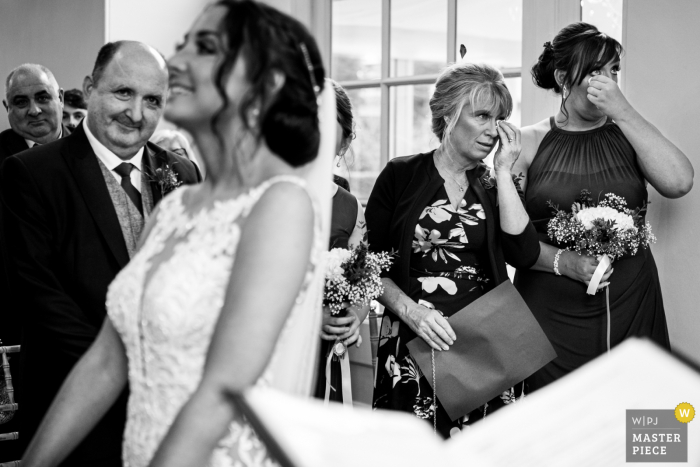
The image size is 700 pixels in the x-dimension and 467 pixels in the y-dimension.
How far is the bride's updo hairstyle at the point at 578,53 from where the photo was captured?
2.82 meters

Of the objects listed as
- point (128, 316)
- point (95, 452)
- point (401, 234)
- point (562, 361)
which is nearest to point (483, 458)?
point (128, 316)

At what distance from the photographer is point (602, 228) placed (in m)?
2.61

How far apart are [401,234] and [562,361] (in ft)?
2.70

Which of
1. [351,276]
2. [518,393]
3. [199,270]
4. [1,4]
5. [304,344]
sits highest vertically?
[1,4]

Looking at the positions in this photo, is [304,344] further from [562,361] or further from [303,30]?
[562,361]

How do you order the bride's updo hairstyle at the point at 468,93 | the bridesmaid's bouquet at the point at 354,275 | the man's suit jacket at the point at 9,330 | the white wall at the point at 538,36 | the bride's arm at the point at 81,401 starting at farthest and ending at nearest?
the white wall at the point at 538,36, the man's suit jacket at the point at 9,330, the bride's updo hairstyle at the point at 468,93, the bridesmaid's bouquet at the point at 354,275, the bride's arm at the point at 81,401

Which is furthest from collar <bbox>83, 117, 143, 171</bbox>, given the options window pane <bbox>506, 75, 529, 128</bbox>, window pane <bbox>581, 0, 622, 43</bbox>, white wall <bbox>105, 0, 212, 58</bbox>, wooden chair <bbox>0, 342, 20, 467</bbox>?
white wall <bbox>105, 0, 212, 58</bbox>

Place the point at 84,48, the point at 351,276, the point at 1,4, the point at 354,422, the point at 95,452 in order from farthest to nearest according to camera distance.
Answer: the point at 1,4, the point at 84,48, the point at 351,276, the point at 95,452, the point at 354,422

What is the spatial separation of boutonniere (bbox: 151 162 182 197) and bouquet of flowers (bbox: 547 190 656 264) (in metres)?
1.39

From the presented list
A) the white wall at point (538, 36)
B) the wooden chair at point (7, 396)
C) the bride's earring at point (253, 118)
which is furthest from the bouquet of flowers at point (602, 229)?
the wooden chair at point (7, 396)

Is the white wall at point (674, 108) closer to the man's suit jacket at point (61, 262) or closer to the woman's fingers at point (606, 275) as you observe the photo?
the woman's fingers at point (606, 275)

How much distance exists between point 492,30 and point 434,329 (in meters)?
1.96

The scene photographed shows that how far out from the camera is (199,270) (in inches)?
51.3

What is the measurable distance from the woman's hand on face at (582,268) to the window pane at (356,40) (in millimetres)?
2073
